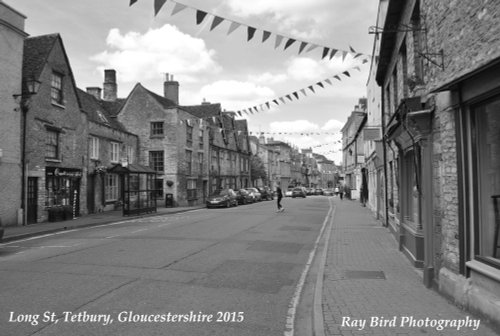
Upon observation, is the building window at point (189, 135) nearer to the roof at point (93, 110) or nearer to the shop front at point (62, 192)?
the roof at point (93, 110)

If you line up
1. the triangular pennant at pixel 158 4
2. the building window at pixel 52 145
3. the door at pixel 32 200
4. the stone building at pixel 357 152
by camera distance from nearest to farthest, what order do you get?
1. the triangular pennant at pixel 158 4
2. the door at pixel 32 200
3. the building window at pixel 52 145
4. the stone building at pixel 357 152

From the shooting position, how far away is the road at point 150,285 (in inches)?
208

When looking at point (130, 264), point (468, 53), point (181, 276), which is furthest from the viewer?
point (130, 264)

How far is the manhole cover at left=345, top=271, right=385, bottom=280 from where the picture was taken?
25.4ft

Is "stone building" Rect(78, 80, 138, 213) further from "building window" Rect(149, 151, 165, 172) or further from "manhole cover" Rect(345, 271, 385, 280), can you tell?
"manhole cover" Rect(345, 271, 385, 280)

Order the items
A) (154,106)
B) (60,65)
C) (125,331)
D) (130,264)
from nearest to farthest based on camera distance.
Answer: (125,331), (130,264), (60,65), (154,106)

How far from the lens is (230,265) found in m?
9.12

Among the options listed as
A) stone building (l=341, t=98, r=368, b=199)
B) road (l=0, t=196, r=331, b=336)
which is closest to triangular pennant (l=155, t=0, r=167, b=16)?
road (l=0, t=196, r=331, b=336)

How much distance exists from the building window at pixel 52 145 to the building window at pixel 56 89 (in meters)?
1.71

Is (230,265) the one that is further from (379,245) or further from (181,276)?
(379,245)

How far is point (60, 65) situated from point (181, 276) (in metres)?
17.4

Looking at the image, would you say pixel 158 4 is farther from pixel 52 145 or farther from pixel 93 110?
pixel 93 110

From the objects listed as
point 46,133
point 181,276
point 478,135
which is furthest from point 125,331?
point 46,133

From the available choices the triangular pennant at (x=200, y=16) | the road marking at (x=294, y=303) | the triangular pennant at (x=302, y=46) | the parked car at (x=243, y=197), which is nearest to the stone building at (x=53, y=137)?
the triangular pennant at (x=200, y=16)
